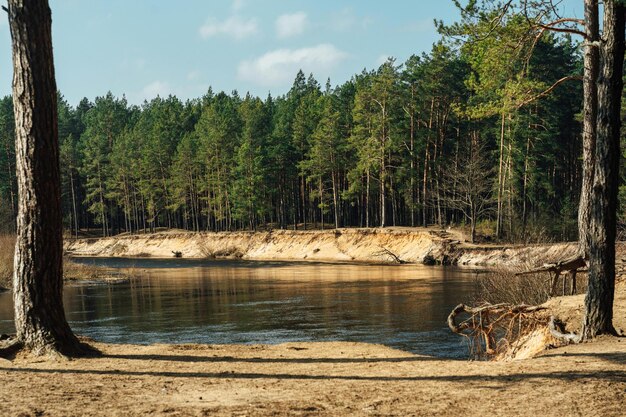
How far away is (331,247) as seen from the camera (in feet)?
213

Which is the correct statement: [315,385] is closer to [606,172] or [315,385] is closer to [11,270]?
[606,172]

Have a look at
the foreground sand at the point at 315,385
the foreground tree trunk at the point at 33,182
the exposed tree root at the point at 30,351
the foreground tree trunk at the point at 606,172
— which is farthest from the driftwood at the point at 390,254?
the foreground tree trunk at the point at 33,182

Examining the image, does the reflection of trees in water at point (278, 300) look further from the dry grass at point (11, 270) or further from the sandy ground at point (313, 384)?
the sandy ground at point (313, 384)

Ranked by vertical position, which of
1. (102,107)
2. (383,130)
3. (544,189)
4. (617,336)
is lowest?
(617,336)

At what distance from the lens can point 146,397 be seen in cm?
834

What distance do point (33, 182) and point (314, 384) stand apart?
5.74 metres

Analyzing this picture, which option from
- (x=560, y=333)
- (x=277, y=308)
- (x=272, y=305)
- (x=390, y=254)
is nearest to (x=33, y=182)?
(x=560, y=333)

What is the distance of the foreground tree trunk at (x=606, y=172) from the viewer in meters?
12.6

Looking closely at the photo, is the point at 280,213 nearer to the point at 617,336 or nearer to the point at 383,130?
the point at 383,130

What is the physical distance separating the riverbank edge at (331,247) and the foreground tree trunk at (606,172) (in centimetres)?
2716

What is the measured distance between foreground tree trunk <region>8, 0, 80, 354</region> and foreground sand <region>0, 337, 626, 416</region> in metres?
0.78

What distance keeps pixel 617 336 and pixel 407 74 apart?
194ft

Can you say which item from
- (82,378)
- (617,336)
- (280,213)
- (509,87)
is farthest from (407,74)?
(82,378)

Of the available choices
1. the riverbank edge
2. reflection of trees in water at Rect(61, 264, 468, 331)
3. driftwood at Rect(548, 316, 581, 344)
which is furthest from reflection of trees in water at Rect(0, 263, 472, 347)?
the riverbank edge
